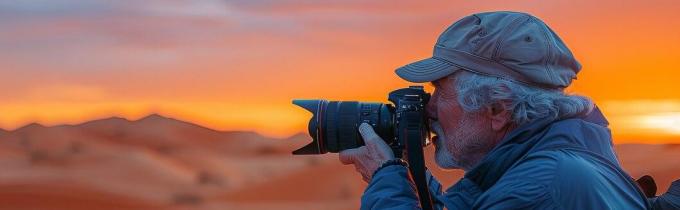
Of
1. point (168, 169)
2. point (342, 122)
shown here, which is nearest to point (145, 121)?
point (168, 169)

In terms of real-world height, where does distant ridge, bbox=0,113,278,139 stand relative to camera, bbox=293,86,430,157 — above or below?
above

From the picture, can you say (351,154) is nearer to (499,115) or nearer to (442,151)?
(442,151)

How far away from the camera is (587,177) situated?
318cm

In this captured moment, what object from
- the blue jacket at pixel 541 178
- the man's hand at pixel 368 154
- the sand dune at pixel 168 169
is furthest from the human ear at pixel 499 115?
the sand dune at pixel 168 169

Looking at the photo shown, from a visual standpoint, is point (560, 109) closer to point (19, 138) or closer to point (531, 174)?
point (531, 174)

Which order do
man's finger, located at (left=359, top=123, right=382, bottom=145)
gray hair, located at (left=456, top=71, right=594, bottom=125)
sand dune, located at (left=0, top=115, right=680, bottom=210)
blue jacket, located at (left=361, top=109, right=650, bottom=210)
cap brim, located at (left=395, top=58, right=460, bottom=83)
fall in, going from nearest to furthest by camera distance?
blue jacket, located at (left=361, top=109, right=650, bottom=210)
gray hair, located at (left=456, top=71, right=594, bottom=125)
cap brim, located at (left=395, top=58, right=460, bottom=83)
man's finger, located at (left=359, top=123, right=382, bottom=145)
sand dune, located at (left=0, top=115, right=680, bottom=210)

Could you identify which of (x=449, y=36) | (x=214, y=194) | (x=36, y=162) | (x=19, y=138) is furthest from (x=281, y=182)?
(x=449, y=36)

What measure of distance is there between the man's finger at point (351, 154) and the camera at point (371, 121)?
7cm

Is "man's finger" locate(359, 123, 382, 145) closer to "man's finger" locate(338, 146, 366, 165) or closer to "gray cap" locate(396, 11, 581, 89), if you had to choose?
"man's finger" locate(338, 146, 366, 165)

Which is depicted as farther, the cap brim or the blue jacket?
the cap brim

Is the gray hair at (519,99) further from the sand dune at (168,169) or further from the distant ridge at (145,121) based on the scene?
the distant ridge at (145,121)

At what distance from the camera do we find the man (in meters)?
3.21

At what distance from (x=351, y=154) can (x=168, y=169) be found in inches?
739

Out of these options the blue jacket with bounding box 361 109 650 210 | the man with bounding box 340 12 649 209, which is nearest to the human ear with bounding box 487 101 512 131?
the man with bounding box 340 12 649 209
